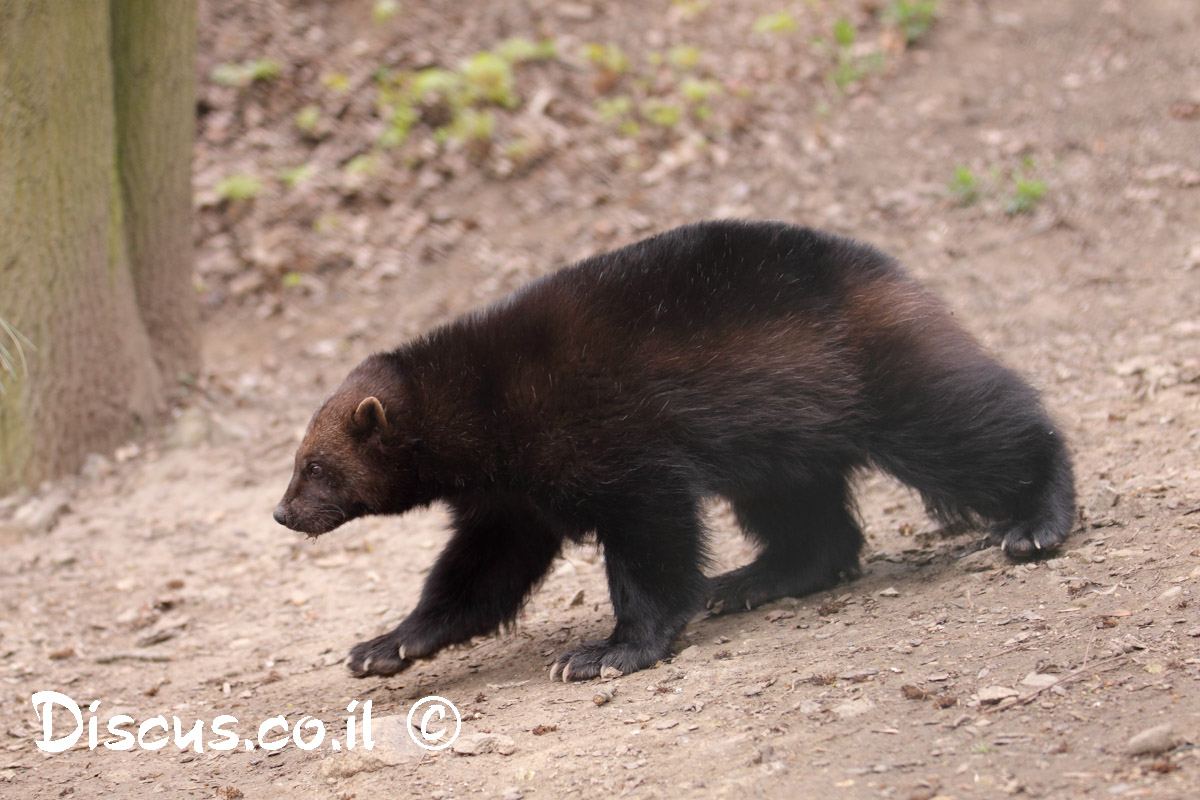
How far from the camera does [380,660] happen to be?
488 cm

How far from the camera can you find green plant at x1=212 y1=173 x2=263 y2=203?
10.5 m

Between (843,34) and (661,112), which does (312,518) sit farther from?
(843,34)

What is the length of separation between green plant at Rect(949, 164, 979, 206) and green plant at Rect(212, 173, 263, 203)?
239 inches

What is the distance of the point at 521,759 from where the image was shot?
11.8ft

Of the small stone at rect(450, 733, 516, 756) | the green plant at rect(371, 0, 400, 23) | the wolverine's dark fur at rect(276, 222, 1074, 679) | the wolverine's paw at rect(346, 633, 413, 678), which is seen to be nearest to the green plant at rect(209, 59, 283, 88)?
the green plant at rect(371, 0, 400, 23)

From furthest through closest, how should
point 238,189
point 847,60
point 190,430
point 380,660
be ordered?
point 847,60, point 238,189, point 190,430, point 380,660

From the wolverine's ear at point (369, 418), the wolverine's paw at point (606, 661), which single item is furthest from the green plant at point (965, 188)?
the wolverine's ear at point (369, 418)

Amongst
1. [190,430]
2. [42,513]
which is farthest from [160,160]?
[42,513]

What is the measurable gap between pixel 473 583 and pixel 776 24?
8.23 metres

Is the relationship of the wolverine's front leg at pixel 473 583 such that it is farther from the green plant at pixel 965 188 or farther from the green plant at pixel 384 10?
the green plant at pixel 384 10

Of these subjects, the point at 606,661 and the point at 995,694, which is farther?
the point at 606,661

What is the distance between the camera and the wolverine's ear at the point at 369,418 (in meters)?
4.59

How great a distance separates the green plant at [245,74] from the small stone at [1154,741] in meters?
10.3

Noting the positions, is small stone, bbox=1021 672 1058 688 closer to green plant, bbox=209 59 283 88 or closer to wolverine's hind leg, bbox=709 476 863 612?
wolverine's hind leg, bbox=709 476 863 612
